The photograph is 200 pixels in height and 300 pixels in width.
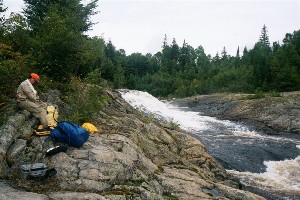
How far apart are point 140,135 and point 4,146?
209 inches

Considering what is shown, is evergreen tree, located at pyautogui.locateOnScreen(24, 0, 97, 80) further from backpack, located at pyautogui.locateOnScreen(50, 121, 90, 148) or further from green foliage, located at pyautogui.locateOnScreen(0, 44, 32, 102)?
backpack, located at pyautogui.locateOnScreen(50, 121, 90, 148)

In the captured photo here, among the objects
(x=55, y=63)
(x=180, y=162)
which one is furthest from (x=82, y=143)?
(x=55, y=63)

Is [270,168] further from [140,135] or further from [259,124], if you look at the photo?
[259,124]

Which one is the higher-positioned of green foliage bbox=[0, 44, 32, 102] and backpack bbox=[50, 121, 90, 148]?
green foliage bbox=[0, 44, 32, 102]

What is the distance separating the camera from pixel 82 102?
1256cm

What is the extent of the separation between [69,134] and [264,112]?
1134 inches

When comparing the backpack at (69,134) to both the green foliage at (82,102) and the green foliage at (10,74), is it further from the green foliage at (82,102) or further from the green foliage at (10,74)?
the green foliage at (10,74)

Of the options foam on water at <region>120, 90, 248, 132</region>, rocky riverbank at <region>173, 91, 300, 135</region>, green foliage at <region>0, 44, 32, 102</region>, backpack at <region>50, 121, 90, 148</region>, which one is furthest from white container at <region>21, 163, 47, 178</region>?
rocky riverbank at <region>173, 91, 300, 135</region>

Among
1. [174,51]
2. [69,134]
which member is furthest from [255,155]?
[174,51]

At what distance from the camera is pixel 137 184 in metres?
8.82

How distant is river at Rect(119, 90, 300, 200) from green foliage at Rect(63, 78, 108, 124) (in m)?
7.28

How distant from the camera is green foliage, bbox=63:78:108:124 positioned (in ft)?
39.4

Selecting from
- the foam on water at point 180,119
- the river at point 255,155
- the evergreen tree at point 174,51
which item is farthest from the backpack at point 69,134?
the evergreen tree at point 174,51

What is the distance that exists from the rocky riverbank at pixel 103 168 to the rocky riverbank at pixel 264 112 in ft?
69.1
